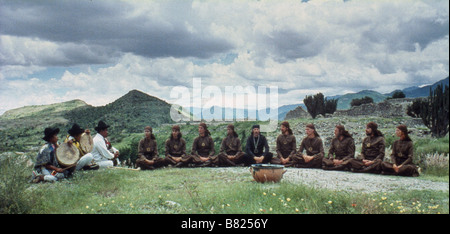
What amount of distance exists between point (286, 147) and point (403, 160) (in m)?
2.42

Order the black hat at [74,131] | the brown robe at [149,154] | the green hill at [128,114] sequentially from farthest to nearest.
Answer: the green hill at [128,114] < the brown robe at [149,154] < the black hat at [74,131]

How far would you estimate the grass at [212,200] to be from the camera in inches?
142

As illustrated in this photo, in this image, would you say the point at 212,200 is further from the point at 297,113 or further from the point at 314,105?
the point at 297,113

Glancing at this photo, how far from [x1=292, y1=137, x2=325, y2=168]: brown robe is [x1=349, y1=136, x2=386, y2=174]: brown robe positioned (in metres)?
0.74

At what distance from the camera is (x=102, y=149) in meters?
6.95

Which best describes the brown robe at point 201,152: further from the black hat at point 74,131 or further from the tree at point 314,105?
the tree at point 314,105

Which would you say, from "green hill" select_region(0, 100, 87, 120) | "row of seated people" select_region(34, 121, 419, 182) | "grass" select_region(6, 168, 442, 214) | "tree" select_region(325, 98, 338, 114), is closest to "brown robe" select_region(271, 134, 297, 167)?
"row of seated people" select_region(34, 121, 419, 182)

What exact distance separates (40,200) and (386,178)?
551 cm

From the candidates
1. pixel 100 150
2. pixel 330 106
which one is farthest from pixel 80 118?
pixel 330 106

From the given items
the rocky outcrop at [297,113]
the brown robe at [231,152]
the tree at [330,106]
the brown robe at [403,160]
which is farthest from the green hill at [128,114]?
the tree at [330,106]

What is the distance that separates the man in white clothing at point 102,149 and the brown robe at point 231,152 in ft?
8.01

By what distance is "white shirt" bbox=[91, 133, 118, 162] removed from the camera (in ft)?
22.7

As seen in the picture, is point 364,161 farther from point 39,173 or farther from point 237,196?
point 39,173
